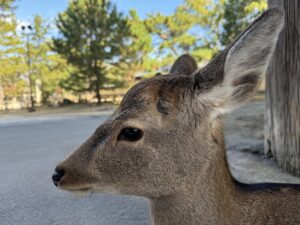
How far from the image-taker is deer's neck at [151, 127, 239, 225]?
1.52 meters

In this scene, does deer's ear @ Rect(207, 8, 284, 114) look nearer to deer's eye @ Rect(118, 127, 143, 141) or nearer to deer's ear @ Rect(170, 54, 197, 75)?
deer's eye @ Rect(118, 127, 143, 141)

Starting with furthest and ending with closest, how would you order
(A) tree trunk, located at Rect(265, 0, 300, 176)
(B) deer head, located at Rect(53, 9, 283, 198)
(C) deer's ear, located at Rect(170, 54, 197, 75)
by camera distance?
(A) tree trunk, located at Rect(265, 0, 300, 176)
(C) deer's ear, located at Rect(170, 54, 197, 75)
(B) deer head, located at Rect(53, 9, 283, 198)

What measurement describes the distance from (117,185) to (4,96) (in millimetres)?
26101

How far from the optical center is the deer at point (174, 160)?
150 centimetres

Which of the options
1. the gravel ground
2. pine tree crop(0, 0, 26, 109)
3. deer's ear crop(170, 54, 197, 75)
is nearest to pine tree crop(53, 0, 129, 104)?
pine tree crop(0, 0, 26, 109)

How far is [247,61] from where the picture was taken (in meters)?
1.35

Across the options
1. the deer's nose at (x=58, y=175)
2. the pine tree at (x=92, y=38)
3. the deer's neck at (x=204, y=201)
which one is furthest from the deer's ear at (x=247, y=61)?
the pine tree at (x=92, y=38)

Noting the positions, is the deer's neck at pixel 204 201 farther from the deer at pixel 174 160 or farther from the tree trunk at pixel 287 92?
the tree trunk at pixel 287 92

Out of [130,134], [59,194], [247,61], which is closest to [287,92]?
[247,61]

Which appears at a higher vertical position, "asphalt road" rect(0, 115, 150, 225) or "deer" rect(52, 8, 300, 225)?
"deer" rect(52, 8, 300, 225)

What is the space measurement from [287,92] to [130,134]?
5.96ft

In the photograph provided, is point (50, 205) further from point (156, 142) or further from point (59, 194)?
point (156, 142)

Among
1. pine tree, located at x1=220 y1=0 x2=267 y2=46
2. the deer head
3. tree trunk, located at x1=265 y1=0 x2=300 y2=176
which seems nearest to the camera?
the deer head

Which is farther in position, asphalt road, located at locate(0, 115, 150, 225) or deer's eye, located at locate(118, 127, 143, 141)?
asphalt road, located at locate(0, 115, 150, 225)
